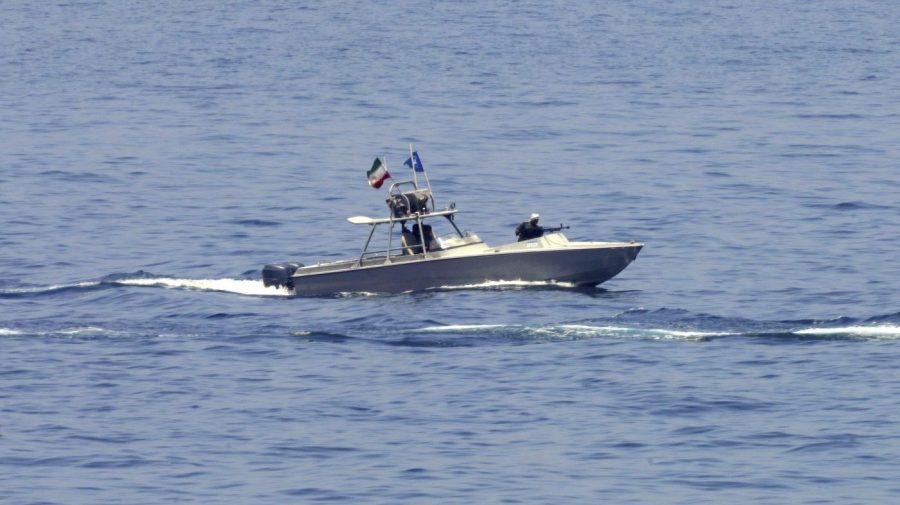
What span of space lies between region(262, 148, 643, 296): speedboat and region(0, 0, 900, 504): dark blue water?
541 mm

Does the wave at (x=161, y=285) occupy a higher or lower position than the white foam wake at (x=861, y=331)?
higher

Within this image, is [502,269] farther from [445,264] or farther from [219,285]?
[219,285]

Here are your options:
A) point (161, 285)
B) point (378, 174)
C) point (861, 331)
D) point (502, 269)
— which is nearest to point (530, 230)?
point (502, 269)

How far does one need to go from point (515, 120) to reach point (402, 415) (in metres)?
46.0

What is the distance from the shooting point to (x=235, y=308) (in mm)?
45219

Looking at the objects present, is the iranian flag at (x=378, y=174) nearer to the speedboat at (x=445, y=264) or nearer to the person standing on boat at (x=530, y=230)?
the speedboat at (x=445, y=264)

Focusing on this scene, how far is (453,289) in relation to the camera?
46.2 m

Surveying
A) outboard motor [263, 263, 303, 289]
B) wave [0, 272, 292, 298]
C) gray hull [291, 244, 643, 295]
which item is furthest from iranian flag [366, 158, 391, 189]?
wave [0, 272, 292, 298]

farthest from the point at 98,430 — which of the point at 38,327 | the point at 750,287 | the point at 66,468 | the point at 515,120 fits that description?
the point at 515,120

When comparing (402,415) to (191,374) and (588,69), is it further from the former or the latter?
(588,69)

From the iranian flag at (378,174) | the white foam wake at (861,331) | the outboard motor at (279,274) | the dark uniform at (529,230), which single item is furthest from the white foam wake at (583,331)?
the outboard motor at (279,274)

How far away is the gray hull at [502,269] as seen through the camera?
46.0 metres

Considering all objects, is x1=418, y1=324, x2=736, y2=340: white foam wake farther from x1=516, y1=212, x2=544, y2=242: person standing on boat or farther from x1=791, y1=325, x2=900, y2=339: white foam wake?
x1=516, y1=212, x2=544, y2=242: person standing on boat

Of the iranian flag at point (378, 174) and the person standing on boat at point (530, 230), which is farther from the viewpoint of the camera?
the person standing on boat at point (530, 230)
